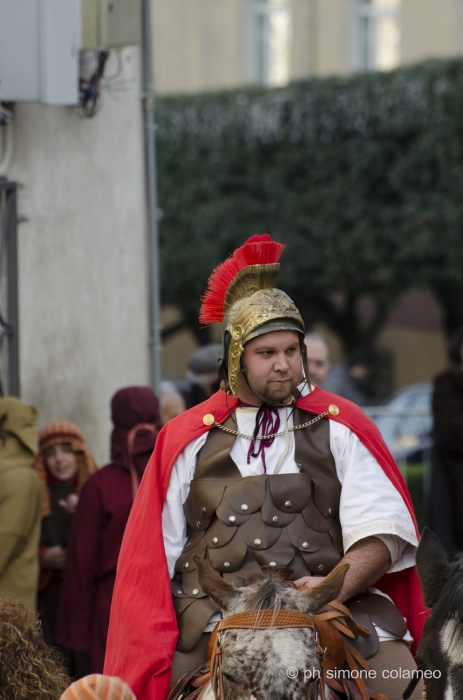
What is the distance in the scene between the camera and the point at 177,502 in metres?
3.71

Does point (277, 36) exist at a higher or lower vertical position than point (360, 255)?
higher

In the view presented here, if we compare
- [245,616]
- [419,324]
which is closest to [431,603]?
[245,616]

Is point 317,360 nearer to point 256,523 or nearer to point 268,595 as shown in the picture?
point 256,523

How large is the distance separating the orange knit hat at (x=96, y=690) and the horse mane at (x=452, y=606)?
810 mm

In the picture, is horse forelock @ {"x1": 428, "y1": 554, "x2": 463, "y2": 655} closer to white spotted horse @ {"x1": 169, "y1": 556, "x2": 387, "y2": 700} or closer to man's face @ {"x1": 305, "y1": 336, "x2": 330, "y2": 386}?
white spotted horse @ {"x1": 169, "y1": 556, "x2": 387, "y2": 700}

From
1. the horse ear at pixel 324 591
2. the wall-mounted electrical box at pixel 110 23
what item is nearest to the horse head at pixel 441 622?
the horse ear at pixel 324 591

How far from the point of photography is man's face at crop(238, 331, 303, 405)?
358cm

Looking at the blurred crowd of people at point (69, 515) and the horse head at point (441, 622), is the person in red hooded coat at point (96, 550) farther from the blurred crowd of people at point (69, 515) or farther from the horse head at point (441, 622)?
the horse head at point (441, 622)

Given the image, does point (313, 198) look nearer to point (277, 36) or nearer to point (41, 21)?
point (277, 36)

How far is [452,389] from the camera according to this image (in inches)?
290

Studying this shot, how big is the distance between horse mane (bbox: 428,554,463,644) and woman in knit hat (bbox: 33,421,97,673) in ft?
10.1

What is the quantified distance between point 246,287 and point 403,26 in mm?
17914

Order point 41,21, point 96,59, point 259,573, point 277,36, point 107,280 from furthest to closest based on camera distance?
1. point 277,36
2. point 107,280
3. point 96,59
4. point 41,21
5. point 259,573

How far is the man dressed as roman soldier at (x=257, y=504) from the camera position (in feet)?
11.5
